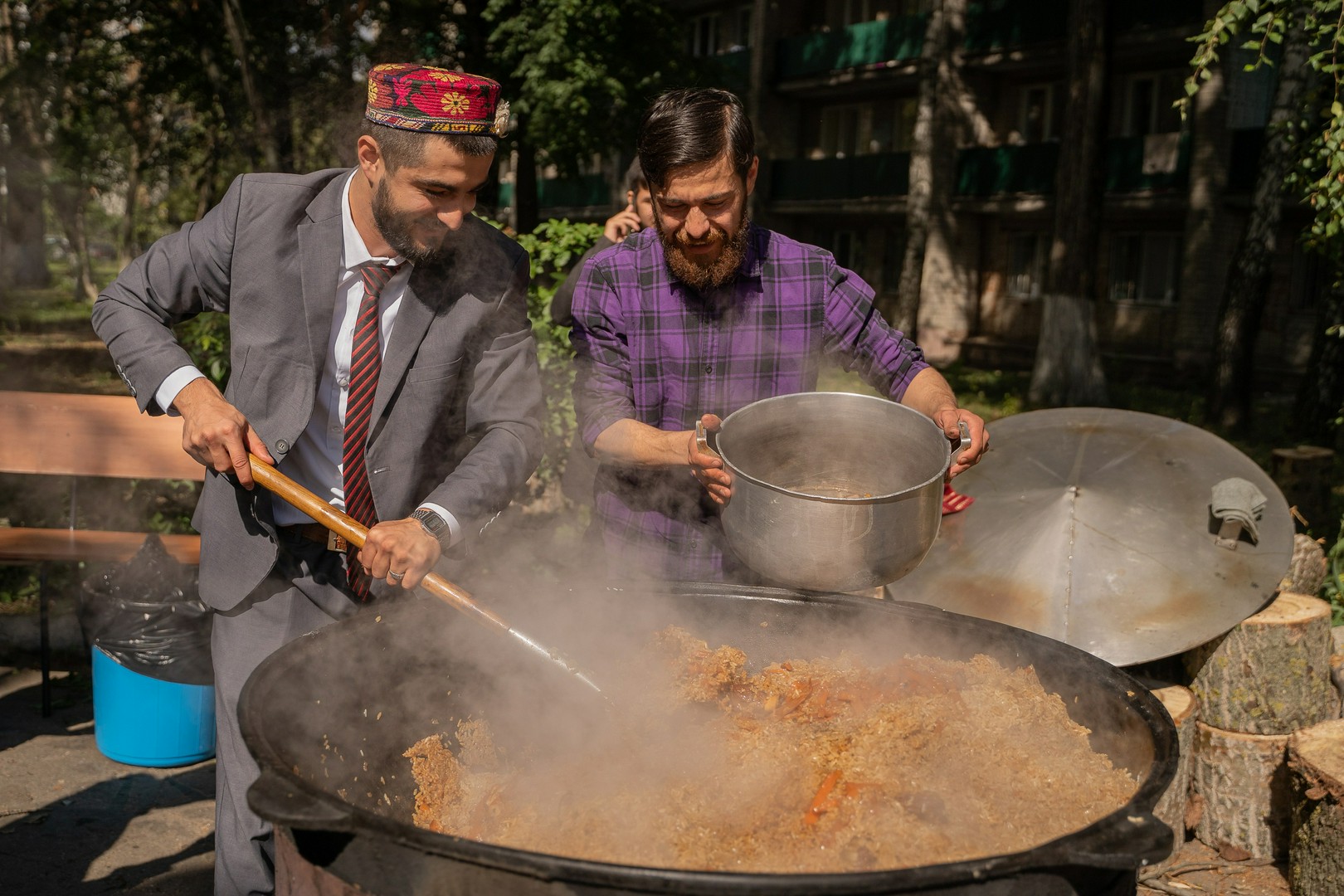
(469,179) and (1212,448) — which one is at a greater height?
(469,179)

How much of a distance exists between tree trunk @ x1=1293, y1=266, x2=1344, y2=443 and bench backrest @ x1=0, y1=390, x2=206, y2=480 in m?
9.43

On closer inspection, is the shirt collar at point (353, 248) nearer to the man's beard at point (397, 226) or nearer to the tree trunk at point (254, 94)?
the man's beard at point (397, 226)

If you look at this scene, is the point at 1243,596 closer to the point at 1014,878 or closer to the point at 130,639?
the point at 1014,878

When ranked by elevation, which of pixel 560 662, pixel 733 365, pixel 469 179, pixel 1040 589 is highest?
pixel 469 179

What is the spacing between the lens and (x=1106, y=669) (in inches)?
83.4

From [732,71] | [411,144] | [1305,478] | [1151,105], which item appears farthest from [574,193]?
[411,144]

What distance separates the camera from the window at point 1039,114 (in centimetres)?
2002

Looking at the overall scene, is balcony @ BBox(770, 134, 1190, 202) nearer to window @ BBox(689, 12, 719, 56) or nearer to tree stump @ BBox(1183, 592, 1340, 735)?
window @ BBox(689, 12, 719, 56)

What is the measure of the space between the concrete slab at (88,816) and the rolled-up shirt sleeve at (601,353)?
2303mm

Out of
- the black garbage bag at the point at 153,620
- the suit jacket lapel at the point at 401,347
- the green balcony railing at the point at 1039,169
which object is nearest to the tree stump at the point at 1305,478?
the suit jacket lapel at the point at 401,347

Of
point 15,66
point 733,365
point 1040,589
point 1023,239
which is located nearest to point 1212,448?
point 1040,589

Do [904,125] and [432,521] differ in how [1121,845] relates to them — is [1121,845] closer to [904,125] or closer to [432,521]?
[432,521]

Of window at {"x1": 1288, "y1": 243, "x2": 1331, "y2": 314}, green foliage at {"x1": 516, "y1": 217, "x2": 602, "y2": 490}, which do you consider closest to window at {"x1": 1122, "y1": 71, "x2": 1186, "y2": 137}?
window at {"x1": 1288, "y1": 243, "x2": 1331, "y2": 314}

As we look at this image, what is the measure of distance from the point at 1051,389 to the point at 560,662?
523 inches
